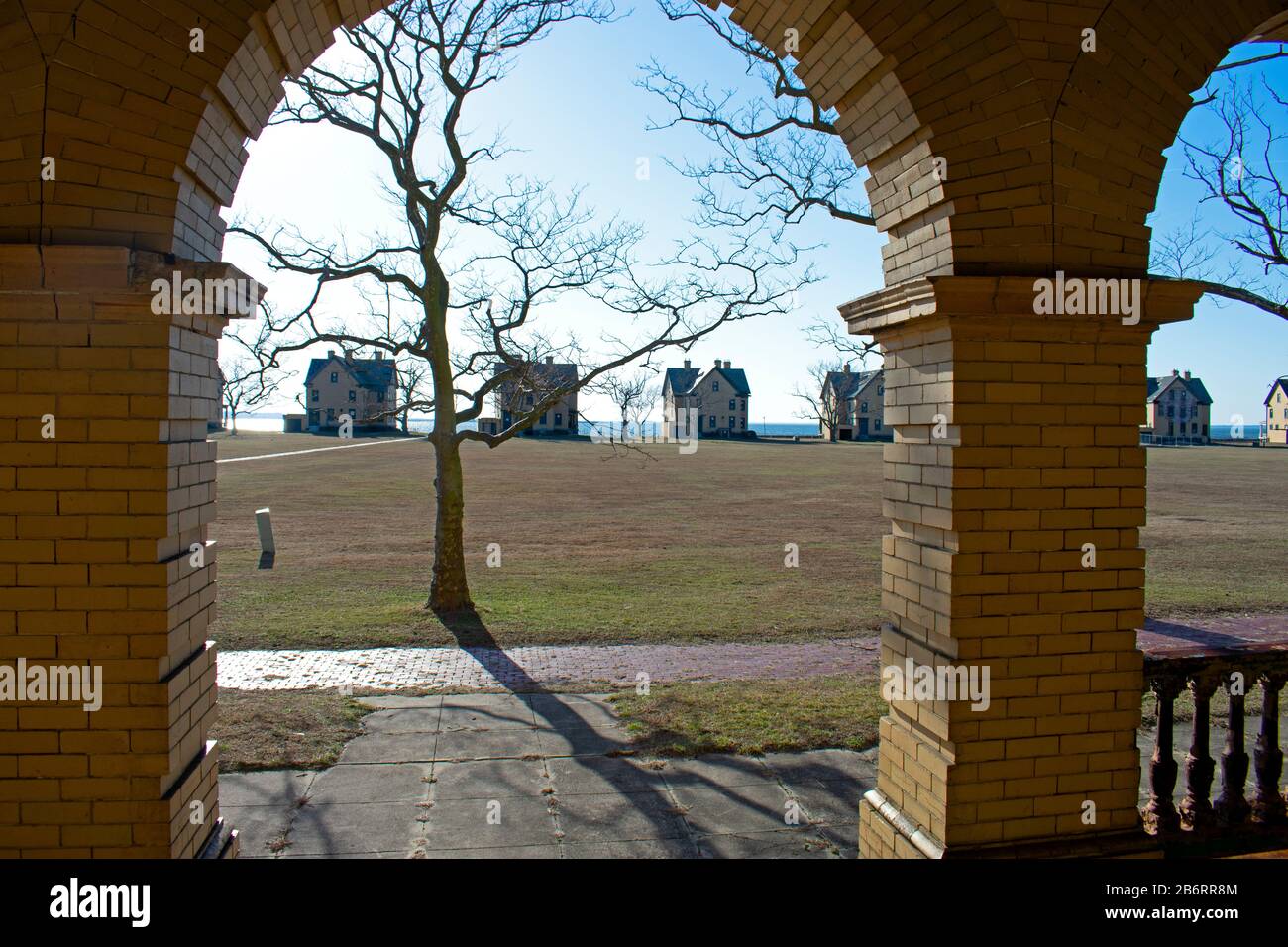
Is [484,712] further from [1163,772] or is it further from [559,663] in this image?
[1163,772]

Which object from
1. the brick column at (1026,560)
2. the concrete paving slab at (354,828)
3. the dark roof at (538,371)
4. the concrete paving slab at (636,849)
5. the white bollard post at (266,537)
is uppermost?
the dark roof at (538,371)

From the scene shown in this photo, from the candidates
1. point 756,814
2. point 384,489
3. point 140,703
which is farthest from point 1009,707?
point 384,489

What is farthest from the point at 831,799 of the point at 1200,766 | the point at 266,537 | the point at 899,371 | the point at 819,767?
the point at 266,537

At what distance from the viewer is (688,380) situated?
101 m

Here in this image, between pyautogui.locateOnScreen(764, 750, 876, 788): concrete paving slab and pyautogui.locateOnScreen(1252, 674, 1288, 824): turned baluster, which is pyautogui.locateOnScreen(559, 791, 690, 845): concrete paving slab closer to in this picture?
pyautogui.locateOnScreen(764, 750, 876, 788): concrete paving slab

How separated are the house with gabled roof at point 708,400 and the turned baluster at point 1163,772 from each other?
93.2 m

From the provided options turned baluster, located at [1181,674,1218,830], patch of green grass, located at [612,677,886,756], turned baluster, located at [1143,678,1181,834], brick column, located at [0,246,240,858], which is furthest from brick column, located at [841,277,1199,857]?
brick column, located at [0,246,240,858]

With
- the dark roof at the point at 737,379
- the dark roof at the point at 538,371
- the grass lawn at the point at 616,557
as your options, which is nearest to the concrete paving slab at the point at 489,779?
the grass lawn at the point at 616,557

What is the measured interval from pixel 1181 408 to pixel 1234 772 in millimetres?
119132

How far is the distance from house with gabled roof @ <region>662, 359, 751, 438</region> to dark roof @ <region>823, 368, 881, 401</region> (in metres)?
10.8

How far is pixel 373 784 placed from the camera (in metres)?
6.05

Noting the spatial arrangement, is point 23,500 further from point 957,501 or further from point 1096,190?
point 1096,190

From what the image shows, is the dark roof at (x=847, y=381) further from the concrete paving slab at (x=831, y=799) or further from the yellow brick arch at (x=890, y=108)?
the yellow brick arch at (x=890, y=108)

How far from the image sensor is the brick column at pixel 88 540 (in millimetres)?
3232
